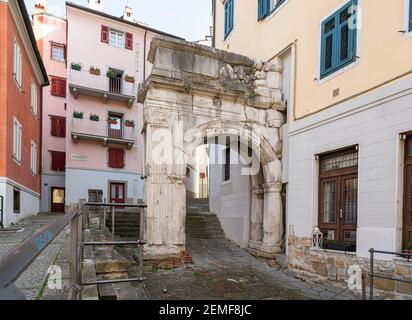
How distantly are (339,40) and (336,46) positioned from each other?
0.14 m

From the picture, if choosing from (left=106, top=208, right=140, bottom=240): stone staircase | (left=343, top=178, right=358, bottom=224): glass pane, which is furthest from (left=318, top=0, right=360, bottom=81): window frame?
(left=106, top=208, right=140, bottom=240): stone staircase

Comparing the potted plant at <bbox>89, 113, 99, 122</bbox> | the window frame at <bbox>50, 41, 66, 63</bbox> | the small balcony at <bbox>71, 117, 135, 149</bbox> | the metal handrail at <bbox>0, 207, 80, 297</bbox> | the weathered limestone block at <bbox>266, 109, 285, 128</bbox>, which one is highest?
the window frame at <bbox>50, 41, 66, 63</bbox>

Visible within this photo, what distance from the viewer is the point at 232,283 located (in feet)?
25.1

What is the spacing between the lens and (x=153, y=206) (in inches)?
331

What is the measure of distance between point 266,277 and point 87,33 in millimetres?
19635

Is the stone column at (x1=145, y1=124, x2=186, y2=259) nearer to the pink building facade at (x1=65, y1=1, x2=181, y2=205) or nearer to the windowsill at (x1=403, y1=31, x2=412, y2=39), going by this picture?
the windowsill at (x1=403, y1=31, x2=412, y2=39)

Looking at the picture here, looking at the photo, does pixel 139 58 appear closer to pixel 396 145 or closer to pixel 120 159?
pixel 120 159

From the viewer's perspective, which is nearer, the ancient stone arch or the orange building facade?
the ancient stone arch

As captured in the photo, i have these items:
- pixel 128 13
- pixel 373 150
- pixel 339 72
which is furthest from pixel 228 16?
pixel 128 13

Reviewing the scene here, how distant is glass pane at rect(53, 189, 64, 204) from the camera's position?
23500 mm

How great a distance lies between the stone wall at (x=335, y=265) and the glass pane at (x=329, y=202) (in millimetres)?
729

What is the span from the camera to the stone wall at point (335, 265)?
595 cm

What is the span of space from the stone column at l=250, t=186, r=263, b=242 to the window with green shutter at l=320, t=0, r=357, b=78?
4.18 m

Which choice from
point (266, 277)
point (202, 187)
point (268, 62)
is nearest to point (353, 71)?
point (268, 62)
